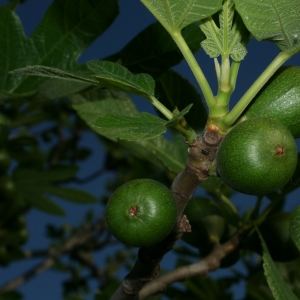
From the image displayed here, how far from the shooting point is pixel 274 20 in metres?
1.46

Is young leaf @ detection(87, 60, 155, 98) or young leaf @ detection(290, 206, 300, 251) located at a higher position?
young leaf @ detection(87, 60, 155, 98)

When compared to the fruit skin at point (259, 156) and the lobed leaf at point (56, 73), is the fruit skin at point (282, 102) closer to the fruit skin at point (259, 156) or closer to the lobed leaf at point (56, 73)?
the fruit skin at point (259, 156)

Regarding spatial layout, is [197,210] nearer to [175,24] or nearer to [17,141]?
[175,24]

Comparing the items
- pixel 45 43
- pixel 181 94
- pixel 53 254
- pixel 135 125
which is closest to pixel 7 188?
pixel 53 254

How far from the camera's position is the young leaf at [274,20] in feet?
4.64

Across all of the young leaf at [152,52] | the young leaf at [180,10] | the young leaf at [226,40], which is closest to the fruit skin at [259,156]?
the young leaf at [226,40]

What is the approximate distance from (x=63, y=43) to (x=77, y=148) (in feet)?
9.98

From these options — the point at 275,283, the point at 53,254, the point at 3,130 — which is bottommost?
the point at 53,254

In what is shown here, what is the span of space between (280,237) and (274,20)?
0.96 m

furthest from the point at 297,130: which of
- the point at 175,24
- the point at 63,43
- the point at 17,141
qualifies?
the point at 17,141

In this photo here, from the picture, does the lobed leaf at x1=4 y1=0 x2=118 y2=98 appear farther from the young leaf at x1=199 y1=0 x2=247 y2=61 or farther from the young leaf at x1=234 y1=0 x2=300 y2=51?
the young leaf at x1=234 y1=0 x2=300 y2=51

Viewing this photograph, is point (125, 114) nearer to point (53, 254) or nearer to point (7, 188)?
point (7, 188)

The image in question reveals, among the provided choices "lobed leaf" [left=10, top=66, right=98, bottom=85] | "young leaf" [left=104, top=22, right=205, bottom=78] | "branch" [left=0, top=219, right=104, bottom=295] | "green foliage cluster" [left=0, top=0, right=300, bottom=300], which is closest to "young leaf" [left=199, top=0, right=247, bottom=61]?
"green foliage cluster" [left=0, top=0, right=300, bottom=300]

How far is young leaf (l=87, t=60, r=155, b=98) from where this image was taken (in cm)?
145
